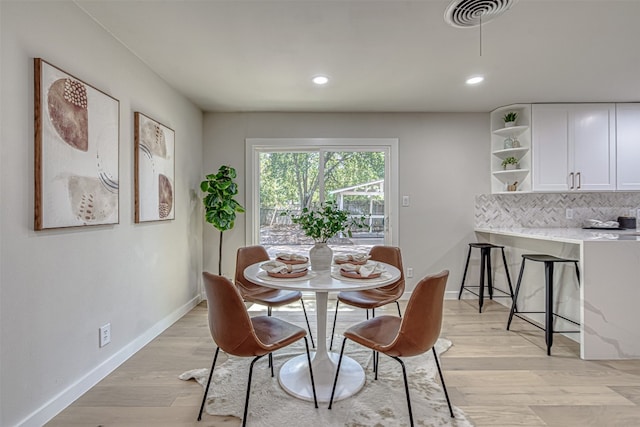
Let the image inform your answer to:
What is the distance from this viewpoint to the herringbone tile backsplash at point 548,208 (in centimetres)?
378

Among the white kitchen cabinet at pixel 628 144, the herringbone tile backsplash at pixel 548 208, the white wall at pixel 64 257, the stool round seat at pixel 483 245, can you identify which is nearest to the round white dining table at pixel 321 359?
the white wall at pixel 64 257

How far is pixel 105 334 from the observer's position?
6.89 ft

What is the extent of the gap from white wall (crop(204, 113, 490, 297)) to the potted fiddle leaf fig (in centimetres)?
39

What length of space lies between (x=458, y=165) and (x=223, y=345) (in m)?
3.41

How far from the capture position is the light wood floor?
1.71m

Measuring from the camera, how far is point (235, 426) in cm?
165

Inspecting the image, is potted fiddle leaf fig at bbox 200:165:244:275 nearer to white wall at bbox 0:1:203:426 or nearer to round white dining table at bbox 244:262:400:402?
white wall at bbox 0:1:203:426

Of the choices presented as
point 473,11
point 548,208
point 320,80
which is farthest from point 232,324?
point 548,208

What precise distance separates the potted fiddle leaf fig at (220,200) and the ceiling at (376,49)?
33.3 inches

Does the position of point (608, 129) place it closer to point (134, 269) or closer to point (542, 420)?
point (542, 420)

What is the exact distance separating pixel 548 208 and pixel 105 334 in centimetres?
464

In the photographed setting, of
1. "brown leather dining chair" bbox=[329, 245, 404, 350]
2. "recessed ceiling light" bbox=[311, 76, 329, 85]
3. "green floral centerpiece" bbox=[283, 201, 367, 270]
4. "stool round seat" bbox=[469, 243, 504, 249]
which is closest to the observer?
"green floral centerpiece" bbox=[283, 201, 367, 270]

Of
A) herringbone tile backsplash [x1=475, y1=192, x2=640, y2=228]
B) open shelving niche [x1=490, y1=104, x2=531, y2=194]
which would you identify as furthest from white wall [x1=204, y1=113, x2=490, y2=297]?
herringbone tile backsplash [x1=475, y1=192, x2=640, y2=228]

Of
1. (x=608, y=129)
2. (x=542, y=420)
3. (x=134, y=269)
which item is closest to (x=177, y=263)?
(x=134, y=269)
